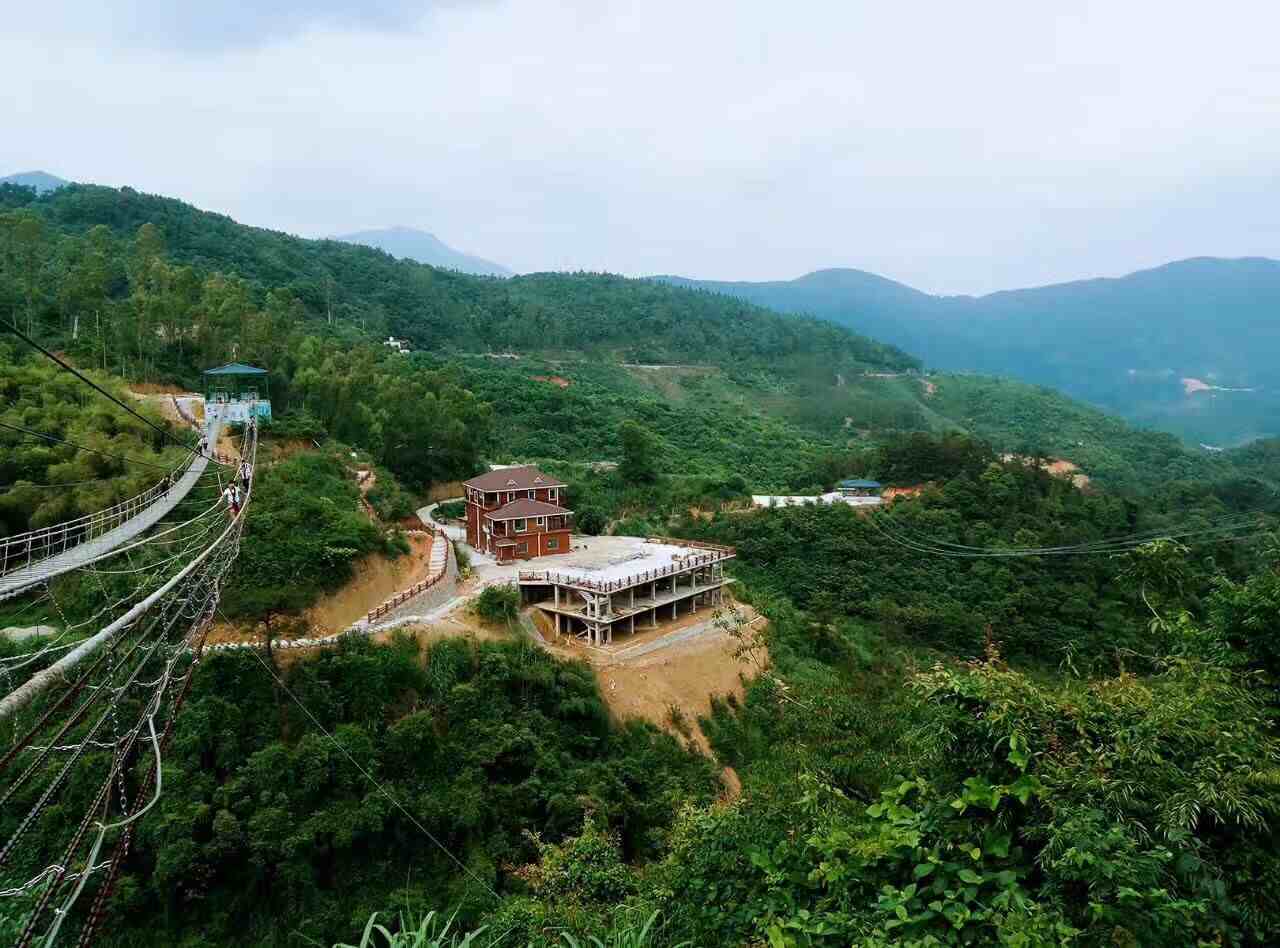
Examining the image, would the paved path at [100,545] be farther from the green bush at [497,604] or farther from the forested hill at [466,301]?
the forested hill at [466,301]

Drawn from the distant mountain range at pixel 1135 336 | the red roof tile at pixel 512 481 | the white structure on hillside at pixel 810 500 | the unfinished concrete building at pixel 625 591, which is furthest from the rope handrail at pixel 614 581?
the distant mountain range at pixel 1135 336

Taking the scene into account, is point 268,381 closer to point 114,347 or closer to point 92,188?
point 114,347

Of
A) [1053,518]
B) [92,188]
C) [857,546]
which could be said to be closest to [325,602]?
[857,546]

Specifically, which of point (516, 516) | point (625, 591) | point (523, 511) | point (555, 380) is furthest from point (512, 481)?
point (555, 380)

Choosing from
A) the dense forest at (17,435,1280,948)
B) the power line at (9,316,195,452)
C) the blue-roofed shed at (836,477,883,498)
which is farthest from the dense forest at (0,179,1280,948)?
the power line at (9,316,195,452)

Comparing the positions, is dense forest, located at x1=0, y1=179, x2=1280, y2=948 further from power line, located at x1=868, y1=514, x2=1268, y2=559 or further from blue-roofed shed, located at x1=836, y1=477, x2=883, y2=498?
blue-roofed shed, located at x1=836, y1=477, x2=883, y2=498

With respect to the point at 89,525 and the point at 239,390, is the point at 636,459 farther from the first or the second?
the point at 89,525
